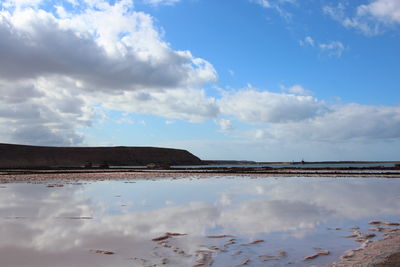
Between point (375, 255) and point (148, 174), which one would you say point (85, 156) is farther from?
point (375, 255)

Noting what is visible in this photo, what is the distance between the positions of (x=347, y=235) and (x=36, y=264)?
278 inches

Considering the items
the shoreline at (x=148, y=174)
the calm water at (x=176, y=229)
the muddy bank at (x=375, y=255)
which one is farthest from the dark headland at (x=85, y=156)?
the muddy bank at (x=375, y=255)

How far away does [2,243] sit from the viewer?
7.83m

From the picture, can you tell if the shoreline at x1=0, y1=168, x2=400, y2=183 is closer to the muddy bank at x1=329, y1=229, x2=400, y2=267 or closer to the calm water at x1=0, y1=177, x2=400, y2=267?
the calm water at x1=0, y1=177, x2=400, y2=267

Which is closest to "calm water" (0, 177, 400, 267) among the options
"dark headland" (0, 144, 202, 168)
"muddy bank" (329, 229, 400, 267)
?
"muddy bank" (329, 229, 400, 267)

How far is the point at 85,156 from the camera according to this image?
116375mm

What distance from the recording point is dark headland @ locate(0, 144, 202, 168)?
10156cm

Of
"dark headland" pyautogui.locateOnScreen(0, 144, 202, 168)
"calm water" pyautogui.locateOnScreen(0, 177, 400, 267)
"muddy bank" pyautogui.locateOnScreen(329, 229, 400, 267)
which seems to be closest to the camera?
"muddy bank" pyautogui.locateOnScreen(329, 229, 400, 267)

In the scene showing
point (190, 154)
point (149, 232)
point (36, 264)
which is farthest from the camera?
point (190, 154)

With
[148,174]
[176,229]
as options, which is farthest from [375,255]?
[148,174]

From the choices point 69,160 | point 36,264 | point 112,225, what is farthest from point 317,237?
point 69,160

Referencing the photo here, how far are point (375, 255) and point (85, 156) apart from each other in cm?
11721

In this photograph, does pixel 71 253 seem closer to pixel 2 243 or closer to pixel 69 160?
pixel 2 243

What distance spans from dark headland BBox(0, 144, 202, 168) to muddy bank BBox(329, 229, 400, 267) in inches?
A: 3237
